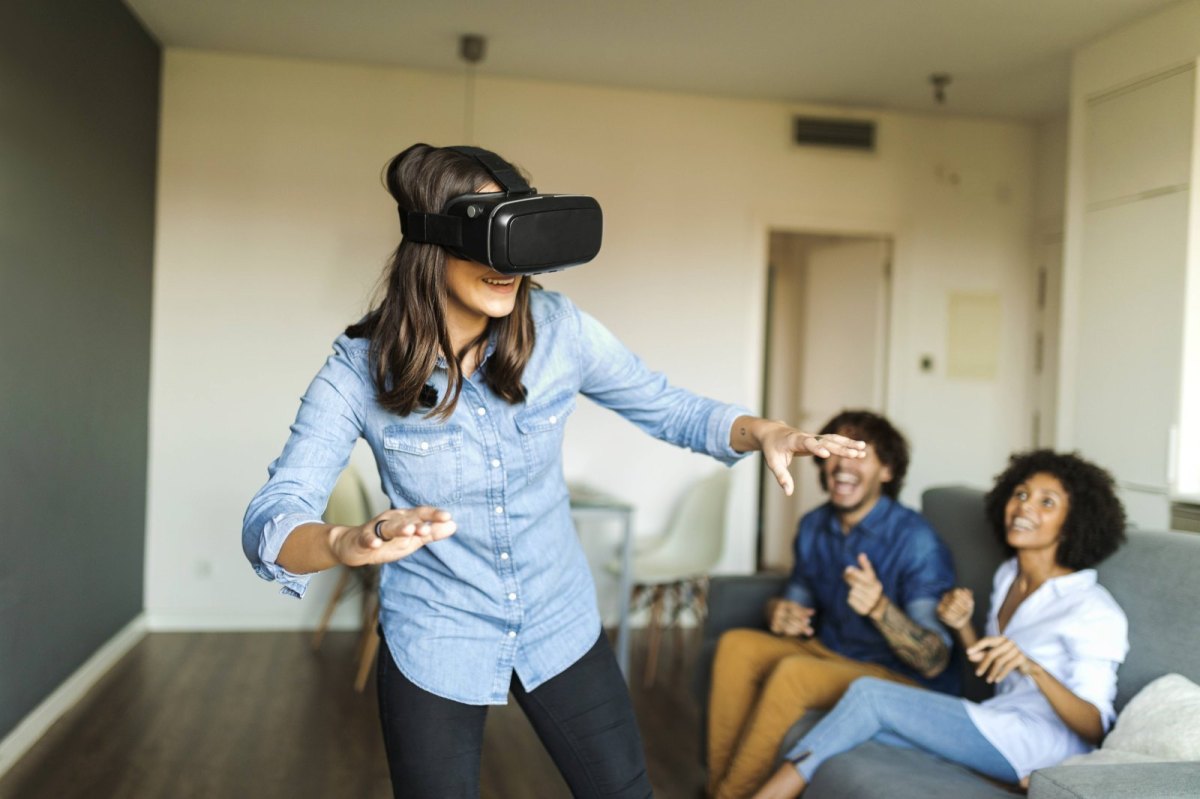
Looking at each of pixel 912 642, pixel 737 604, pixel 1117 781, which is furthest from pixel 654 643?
pixel 1117 781

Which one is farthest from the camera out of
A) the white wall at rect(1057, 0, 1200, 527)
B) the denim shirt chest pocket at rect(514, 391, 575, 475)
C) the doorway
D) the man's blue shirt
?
the doorway

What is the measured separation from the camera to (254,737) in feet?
11.3

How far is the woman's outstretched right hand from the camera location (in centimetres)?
102

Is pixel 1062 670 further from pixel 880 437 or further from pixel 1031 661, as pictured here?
pixel 880 437

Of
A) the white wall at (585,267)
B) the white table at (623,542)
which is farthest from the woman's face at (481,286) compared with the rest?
the white wall at (585,267)

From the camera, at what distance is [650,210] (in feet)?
17.2

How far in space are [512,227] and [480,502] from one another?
0.40 meters

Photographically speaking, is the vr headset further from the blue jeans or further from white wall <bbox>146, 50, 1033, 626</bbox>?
white wall <bbox>146, 50, 1033, 626</bbox>

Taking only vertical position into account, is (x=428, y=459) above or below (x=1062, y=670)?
above

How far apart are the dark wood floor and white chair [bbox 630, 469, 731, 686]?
1.00ft

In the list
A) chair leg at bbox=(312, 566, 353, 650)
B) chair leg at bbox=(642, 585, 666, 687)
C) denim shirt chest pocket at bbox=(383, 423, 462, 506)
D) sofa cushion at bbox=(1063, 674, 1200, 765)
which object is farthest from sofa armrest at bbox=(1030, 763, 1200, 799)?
chair leg at bbox=(312, 566, 353, 650)

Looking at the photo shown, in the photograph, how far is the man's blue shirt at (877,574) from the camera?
262cm

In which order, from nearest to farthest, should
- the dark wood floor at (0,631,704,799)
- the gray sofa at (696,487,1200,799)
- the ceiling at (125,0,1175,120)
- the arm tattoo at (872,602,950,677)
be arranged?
the gray sofa at (696,487,1200,799), the arm tattoo at (872,602,950,677), the dark wood floor at (0,631,704,799), the ceiling at (125,0,1175,120)

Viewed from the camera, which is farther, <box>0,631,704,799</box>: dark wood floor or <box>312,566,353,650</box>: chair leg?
<box>312,566,353,650</box>: chair leg
